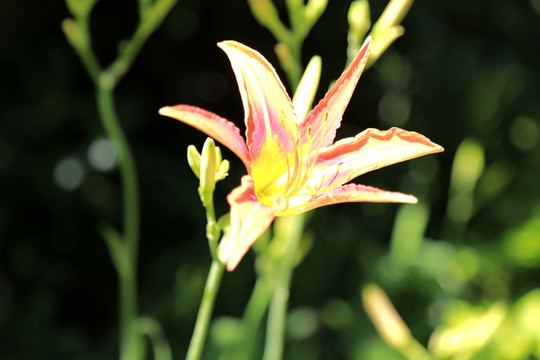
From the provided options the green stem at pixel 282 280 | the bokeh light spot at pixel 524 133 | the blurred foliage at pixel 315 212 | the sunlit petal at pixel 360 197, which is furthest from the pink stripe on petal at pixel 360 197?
the bokeh light spot at pixel 524 133

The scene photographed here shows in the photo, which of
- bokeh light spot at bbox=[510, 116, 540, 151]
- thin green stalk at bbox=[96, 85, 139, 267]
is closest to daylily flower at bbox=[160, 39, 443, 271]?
thin green stalk at bbox=[96, 85, 139, 267]

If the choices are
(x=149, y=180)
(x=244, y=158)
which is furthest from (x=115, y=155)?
(x=244, y=158)

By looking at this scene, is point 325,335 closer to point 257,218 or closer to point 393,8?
point 393,8

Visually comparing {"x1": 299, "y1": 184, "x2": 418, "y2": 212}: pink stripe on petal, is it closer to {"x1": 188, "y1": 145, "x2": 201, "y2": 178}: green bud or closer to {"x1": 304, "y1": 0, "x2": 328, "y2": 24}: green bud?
{"x1": 188, "y1": 145, "x2": 201, "y2": 178}: green bud

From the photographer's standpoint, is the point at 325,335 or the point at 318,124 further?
the point at 325,335

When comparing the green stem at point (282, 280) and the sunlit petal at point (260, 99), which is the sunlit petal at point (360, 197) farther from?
the green stem at point (282, 280)

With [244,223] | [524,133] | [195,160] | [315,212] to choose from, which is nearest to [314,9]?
[195,160]
